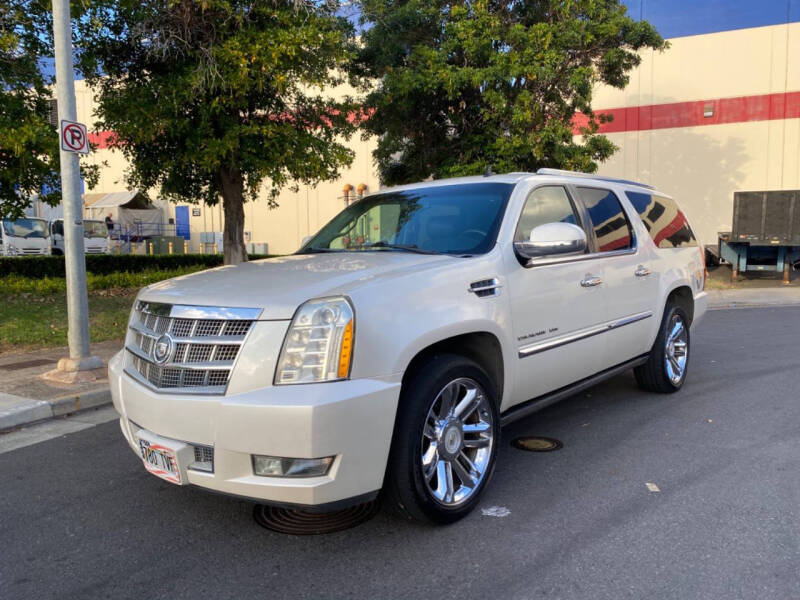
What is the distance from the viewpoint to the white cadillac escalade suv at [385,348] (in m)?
2.77

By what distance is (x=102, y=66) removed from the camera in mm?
11984

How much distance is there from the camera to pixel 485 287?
355cm

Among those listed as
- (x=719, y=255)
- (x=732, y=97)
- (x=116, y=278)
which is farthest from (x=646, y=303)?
(x=732, y=97)

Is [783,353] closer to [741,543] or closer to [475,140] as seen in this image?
[741,543]

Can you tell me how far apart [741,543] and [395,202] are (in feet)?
9.75

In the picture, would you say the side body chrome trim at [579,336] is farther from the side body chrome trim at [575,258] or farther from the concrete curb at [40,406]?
the concrete curb at [40,406]

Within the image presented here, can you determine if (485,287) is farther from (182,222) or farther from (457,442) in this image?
(182,222)

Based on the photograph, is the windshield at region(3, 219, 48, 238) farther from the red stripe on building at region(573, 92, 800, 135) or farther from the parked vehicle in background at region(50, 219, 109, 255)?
the red stripe on building at region(573, 92, 800, 135)

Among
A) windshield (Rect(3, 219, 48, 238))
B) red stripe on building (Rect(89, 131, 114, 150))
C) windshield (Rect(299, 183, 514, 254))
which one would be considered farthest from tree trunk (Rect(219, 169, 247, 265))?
windshield (Rect(3, 219, 48, 238))

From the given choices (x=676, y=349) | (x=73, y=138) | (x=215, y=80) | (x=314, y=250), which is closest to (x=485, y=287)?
(x=314, y=250)

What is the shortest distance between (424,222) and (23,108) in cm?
775

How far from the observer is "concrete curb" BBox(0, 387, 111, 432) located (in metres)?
5.35

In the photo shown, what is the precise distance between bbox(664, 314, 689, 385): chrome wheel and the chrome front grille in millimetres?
4253

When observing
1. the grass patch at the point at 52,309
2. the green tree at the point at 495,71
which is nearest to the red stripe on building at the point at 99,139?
→ the grass patch at the point at 52,309
